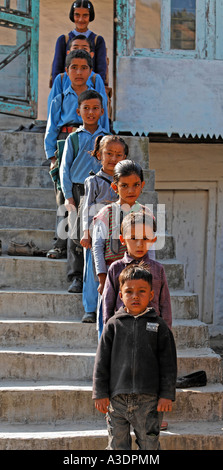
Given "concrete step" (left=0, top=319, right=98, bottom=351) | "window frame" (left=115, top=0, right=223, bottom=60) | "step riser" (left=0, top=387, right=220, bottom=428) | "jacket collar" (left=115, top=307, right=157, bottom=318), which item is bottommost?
"step riser" (left=0, top=387, right=220, bottom=428)

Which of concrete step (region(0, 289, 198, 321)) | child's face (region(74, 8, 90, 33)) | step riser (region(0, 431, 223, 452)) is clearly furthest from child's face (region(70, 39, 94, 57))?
step riser (region(0, 431, 223, 452))

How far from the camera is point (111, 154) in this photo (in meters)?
4.42

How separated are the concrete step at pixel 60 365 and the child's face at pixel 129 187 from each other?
3.83 feet

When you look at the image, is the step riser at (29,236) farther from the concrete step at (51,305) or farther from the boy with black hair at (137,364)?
the boy with black hair at (137,364)

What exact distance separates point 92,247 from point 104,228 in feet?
0.62

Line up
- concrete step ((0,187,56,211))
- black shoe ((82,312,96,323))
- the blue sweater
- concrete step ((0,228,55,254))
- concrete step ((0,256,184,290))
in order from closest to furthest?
1. black shoe ((82,312,96,323))
2. concrete step ((0,256,184,290))
3. concrete step ((0,228,55,254))
4. concrete step ((0,187,56,211))
5. the blue sweater

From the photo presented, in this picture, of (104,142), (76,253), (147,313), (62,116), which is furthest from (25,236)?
(147,313)

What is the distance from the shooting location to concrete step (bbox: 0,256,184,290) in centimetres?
531

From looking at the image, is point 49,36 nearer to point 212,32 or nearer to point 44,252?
point 212,32

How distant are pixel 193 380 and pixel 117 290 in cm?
110

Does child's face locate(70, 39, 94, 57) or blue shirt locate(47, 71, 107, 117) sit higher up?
child's face locate(70, 39, 94, 57)

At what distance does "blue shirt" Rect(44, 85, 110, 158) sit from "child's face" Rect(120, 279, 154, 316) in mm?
2485

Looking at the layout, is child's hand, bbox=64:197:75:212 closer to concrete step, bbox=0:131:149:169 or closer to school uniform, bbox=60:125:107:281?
school uniform, bbox=60:125:107:281

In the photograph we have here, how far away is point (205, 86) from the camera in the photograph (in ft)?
25.8
